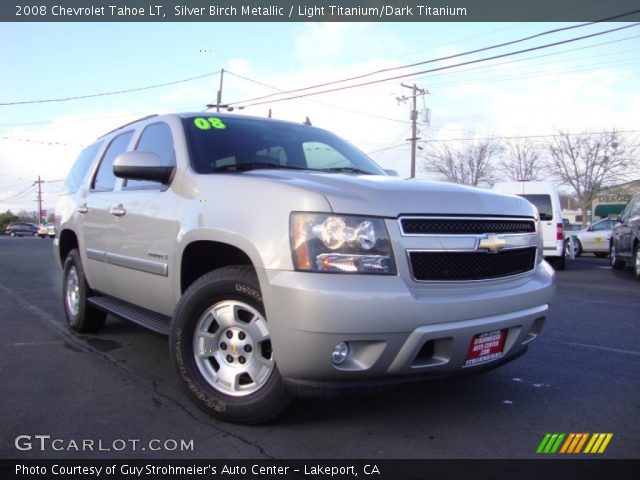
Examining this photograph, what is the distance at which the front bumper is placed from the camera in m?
2.46

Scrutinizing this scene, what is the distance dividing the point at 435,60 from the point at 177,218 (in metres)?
16.5

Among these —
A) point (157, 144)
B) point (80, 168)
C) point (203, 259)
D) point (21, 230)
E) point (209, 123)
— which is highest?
point (209, 123)

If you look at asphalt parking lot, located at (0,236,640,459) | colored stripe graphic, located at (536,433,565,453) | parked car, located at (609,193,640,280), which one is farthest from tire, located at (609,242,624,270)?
colored stripe graphic, located at (536,433,565,453)

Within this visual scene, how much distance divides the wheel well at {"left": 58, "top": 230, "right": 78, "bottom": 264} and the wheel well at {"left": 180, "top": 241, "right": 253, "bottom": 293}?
8.19 ft

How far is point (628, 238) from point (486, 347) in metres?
9.72

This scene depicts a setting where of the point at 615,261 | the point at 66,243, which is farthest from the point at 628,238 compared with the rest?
the point at 66,243

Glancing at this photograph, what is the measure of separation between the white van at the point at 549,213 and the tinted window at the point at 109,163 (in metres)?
9.91

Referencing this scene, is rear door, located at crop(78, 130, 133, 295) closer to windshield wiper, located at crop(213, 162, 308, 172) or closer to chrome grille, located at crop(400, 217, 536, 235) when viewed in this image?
windshield wiper, located at crop(213, 162, 308, 172)

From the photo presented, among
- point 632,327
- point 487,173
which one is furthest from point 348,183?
point 487,173

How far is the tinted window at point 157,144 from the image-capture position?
3.78 metres

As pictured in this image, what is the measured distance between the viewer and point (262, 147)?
3895 mm

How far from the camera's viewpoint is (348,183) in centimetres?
287

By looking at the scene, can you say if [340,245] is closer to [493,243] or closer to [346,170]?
[493,243]
